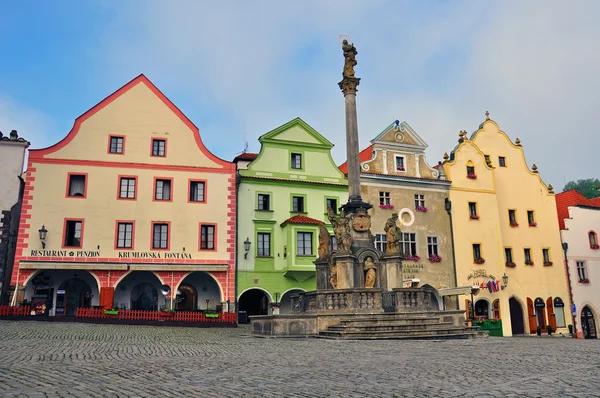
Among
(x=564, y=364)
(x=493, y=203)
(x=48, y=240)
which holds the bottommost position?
(x=564, y=364)

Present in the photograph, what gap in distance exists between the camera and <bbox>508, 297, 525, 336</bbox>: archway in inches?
1592

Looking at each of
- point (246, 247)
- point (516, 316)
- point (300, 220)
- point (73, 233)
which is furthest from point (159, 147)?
point (516, 316)

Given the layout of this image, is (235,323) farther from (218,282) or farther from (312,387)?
(312,387)

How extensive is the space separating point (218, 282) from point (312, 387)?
25271 millimetres

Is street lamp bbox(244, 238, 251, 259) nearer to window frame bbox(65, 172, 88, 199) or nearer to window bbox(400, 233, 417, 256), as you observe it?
window frame bbox(65, 172, 88, 199)

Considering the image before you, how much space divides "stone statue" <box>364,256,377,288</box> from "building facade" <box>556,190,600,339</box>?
2573 centimetres

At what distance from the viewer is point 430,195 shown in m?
40.1

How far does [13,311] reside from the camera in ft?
87.8

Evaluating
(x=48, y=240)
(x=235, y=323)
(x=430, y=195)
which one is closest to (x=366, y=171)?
(x=430, y=195)

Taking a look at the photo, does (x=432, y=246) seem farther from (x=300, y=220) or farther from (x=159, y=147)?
(x=159, y=147)

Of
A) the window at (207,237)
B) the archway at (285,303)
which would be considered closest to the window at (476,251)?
the archway at (285,303)

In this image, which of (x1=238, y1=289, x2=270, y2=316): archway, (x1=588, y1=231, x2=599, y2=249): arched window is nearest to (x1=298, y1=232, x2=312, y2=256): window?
(x1=238, y1=289, x2=270, y2=316): archway

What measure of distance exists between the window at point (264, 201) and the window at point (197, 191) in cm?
383

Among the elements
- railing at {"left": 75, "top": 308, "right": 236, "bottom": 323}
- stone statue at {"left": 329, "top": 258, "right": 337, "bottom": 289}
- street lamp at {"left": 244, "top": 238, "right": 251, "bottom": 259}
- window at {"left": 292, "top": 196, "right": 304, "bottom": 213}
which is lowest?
railing at {"left": 75, "top": 308, "right": 236, "bottom": 323}
